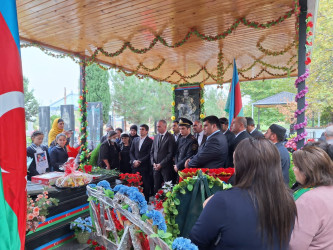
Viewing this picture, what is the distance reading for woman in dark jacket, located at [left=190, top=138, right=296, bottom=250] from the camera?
3.73 feet

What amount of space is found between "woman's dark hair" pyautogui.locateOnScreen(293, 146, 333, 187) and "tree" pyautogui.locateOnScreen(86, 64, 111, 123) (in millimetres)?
20426

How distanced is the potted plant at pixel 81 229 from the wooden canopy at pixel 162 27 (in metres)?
3.21

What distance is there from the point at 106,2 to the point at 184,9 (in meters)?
1.26

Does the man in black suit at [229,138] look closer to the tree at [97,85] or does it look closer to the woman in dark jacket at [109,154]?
the woman in dark jacket at [109,154]

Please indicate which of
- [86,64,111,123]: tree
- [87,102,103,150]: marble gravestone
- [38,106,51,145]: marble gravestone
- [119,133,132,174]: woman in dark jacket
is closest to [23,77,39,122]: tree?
[86,64,111,123]: tree

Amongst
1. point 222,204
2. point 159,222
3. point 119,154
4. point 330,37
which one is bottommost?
point 119,154

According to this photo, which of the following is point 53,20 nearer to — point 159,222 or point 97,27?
point 97,27

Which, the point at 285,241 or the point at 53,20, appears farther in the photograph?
the point at 53,20

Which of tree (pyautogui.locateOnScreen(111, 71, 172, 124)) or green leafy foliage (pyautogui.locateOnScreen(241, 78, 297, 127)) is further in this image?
green leafy foliage (pyautogui.locateOnScreen(241, 78, 297, 127))

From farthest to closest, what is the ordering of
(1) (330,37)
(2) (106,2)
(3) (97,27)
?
(1) (330,37) → (3) (97,27) → (2) (106,2)

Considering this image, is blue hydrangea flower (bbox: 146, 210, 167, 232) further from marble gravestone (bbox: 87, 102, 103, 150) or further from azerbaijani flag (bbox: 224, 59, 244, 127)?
marble gravestone (bbox: 87, 102, 103, 150)

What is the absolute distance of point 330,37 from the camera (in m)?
14.0

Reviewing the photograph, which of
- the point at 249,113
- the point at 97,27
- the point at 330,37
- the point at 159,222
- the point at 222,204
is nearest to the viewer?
the point at 222,204

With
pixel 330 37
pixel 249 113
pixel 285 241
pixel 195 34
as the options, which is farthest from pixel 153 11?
pixel 249 113
